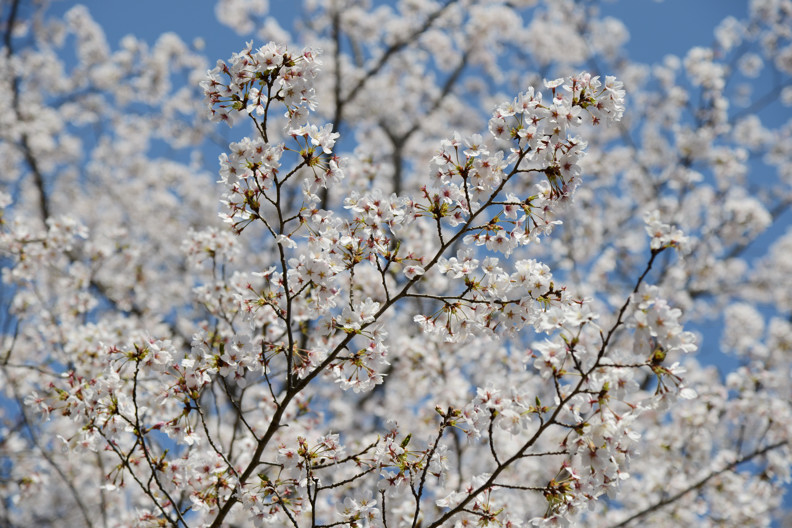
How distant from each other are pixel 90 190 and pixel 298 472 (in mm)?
16332

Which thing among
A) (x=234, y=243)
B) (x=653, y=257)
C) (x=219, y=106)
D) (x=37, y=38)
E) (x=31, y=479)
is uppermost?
(x=37, y=38)

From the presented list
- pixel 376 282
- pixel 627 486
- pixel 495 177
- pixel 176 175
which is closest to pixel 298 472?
pixel 495 177

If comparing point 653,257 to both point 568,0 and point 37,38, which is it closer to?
point 568,0

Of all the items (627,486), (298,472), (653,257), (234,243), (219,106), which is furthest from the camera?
(627,486)

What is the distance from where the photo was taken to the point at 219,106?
3.08 meters

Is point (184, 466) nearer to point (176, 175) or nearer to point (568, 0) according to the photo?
point (176, 175)

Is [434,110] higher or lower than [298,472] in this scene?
higher

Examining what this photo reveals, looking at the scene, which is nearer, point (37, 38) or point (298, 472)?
point (298, 472)

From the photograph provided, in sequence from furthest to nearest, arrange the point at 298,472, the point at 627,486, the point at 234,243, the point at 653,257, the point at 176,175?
the point at 176,175 < the point at 627,486 < the point at 234,243 < the point at 298,472 < the point at 653,257

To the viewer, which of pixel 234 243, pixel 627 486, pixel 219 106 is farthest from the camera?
pixel 627 486

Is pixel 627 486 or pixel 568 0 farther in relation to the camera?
pixel 568 0

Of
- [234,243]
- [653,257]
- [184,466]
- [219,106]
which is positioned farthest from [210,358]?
[653,257]

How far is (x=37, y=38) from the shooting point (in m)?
15.2

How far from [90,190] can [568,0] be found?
593 inches
